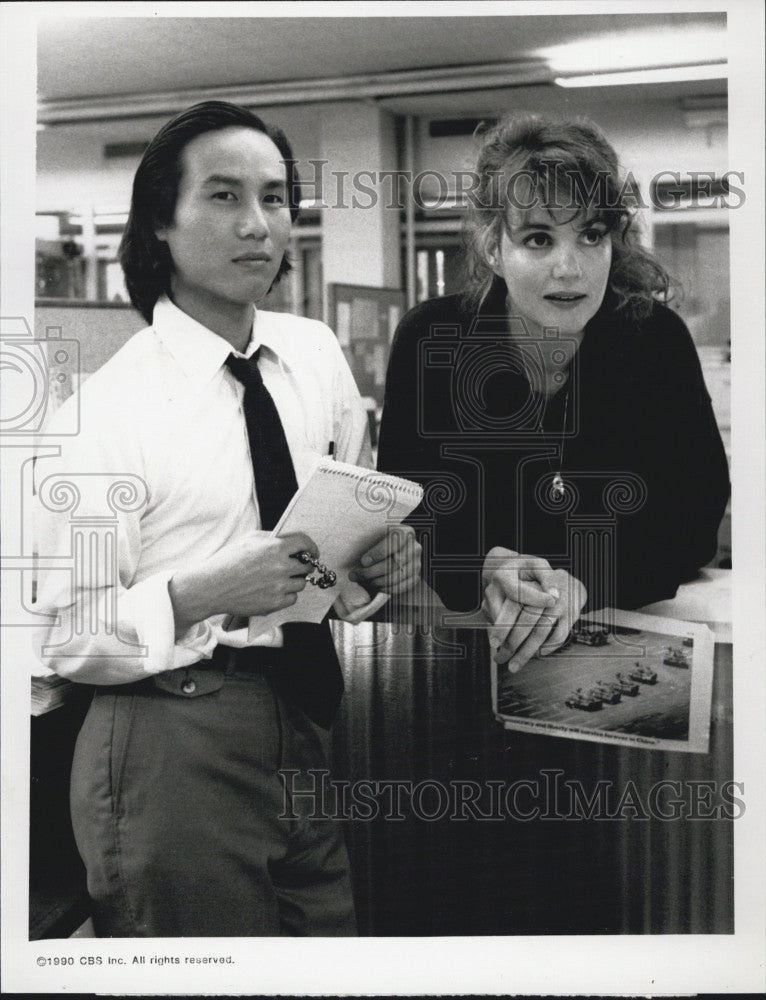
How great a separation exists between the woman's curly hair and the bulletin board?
14 cm

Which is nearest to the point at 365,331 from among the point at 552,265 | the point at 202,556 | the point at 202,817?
the point at 552,265

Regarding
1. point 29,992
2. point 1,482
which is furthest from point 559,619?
point 29,992

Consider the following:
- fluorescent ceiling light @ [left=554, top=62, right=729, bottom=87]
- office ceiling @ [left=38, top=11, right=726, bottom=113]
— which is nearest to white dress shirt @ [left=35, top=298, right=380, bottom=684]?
office ceiling @ [left=38, top=11, right=726, bottom=113]

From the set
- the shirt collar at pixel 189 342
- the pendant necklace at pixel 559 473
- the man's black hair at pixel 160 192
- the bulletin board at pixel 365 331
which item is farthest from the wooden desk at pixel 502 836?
the man's black hair at pixel 160 192

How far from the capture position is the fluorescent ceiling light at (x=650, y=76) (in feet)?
5.08

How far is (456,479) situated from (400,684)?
0.35 m

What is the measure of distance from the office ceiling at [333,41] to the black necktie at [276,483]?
511mm

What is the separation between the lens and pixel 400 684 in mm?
1569

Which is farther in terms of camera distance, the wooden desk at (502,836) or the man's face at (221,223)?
the wooden desk at (502,836)

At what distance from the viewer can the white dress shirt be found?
4.77ft

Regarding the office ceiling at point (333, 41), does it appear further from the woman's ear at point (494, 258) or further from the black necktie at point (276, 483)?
the black necktie at point (276, 483)

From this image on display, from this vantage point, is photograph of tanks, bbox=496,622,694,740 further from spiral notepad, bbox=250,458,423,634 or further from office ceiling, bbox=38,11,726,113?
office ceiling, bbox=38,11,726,113

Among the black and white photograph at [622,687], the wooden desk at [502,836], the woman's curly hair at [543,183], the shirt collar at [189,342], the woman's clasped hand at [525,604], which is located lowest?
the wooden desk at [502,836]

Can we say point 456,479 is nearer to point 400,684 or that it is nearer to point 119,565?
point 400,684
